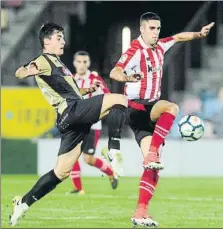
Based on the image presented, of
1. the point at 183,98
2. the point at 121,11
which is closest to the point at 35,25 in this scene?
the point at 121,11

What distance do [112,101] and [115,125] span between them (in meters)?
0.24

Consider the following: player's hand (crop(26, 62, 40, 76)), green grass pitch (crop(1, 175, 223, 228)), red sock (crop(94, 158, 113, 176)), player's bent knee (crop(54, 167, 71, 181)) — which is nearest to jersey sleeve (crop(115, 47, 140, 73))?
player's hand (crop(26, 62, 40, 76))

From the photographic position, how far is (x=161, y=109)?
31.1ft

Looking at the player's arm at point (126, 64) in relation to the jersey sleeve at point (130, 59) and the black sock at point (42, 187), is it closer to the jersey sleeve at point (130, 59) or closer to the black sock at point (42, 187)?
the jersey sleeve at point (130, 59)

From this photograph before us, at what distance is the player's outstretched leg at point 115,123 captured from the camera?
347 inches

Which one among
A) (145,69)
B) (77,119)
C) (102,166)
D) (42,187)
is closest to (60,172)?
(42,187)

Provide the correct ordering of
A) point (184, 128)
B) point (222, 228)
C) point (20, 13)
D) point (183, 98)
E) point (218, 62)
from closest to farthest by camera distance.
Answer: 1. point (222, 228)
2. point (184, 128)
3. point (183, 98)
4. point (218, 62)
5. point (20, 13)

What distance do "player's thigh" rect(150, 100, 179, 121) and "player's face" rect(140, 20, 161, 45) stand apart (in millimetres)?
628

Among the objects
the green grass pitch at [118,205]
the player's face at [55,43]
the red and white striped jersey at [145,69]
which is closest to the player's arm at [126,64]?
the red and white striped jersey at [145,69]

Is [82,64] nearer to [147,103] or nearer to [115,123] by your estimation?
[147,103]

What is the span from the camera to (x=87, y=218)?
9.98m

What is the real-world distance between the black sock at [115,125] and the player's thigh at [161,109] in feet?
1.97

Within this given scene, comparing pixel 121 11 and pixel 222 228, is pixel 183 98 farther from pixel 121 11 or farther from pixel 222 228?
pixel 222 228

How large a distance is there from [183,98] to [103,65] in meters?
1.96
